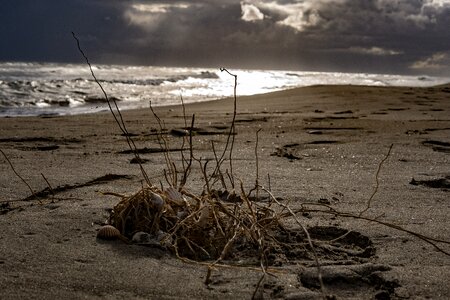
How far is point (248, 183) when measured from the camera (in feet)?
10.1

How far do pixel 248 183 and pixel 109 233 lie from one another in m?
1.23

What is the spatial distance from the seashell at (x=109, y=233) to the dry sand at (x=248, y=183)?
0.10ft

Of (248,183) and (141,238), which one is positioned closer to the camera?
(141,238)

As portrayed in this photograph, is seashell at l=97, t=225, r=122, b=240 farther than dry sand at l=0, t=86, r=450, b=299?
Yes

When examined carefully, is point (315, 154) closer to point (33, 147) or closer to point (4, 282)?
point (33, 147)

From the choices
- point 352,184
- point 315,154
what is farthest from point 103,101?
point 352,184

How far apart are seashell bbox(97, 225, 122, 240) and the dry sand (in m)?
0.03

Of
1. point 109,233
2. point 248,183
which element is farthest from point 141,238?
point 248,183

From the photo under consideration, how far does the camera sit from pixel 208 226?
78.3 inches

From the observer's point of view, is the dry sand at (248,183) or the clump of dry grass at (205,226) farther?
the clump of dry grass at (205,226)

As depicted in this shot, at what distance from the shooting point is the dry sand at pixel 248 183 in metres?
1.67

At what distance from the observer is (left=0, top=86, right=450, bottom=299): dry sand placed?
1667mm

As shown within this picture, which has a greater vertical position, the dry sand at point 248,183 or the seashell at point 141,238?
the seashell at point 141,238

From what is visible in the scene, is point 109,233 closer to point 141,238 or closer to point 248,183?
point 141,238
